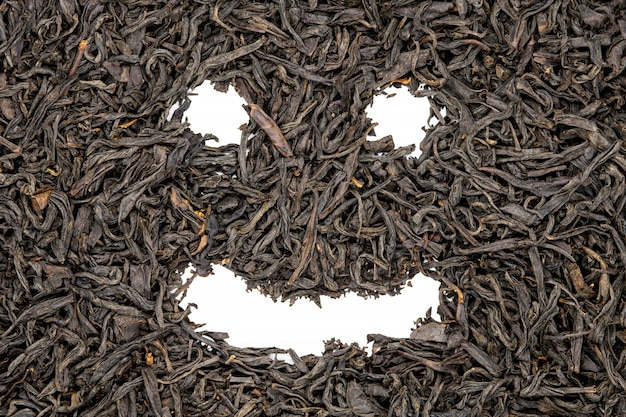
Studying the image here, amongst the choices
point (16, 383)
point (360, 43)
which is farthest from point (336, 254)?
point (16, 383)

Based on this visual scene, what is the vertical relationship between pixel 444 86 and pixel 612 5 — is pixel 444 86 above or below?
below

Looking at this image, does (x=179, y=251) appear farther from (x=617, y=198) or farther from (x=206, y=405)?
(x=617, y=198)

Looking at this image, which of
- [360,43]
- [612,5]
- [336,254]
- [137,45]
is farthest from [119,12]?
[612,5]

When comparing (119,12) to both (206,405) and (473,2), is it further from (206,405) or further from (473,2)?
(206,405)

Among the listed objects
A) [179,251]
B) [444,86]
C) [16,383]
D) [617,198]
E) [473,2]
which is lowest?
[16,383]

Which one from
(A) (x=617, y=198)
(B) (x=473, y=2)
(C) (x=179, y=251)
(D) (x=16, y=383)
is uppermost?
(B) (x=473, y=2)

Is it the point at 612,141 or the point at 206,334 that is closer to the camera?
the point at 612,141
